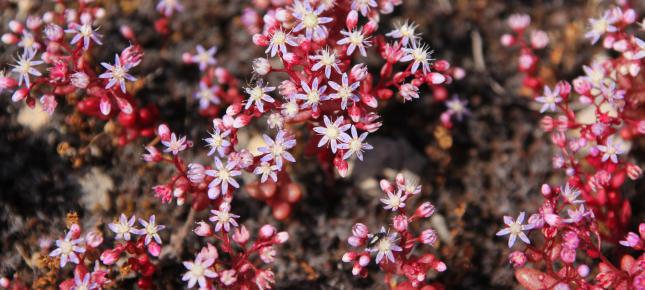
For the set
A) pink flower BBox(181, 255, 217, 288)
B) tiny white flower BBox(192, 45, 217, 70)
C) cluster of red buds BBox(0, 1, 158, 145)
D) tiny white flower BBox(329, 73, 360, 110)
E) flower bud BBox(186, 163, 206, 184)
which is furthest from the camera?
tiny white flower BBox(192, 45, 217, 70)

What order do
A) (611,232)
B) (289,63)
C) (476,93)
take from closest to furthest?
(289,63) → (611,232) → (476,93)

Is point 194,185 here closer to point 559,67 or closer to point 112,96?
point 112,96

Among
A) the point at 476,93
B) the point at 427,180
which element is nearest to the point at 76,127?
the point at 427,180

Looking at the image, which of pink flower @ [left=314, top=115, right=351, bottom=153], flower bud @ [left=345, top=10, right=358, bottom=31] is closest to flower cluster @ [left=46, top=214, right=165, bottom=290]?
pink flower @ [left=314, top=115, right=351, bottom=153]

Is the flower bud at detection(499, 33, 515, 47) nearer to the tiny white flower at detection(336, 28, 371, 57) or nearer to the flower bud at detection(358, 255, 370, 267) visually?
the tiny white flower at detection(336, 28, 371, 57)

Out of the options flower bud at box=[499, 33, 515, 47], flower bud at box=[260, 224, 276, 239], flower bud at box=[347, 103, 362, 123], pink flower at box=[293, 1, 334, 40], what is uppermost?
pink flower at box=[293, 1, 334, 40]

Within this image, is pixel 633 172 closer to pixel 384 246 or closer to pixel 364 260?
pixel 384 246

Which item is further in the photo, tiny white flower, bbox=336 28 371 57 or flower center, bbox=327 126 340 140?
tiny white flower, bbox=336 28 371 57
